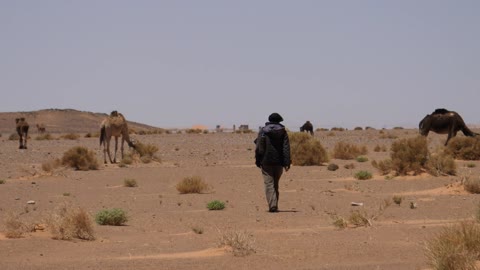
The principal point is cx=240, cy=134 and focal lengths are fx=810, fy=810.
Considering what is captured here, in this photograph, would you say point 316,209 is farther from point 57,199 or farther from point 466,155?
point 466,155

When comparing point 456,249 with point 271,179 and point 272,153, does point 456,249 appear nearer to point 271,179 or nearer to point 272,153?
point 272,153

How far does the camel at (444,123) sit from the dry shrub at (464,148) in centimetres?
298

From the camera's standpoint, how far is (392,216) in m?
16.0

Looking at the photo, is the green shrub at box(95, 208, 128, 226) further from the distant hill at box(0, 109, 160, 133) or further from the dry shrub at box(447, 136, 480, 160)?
the distant hill at box(0, 109, 160, 133)

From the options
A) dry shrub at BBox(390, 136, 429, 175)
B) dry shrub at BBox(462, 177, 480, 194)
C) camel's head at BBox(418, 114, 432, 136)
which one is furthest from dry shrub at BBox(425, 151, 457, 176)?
camel's head at BBox(418, 114, 432, 136)

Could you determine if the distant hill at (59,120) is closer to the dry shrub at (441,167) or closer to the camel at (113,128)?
the camel at (113,128)

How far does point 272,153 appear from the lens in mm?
16656

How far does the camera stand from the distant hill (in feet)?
369

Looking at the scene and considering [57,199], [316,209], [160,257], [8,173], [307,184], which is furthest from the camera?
[8,173]

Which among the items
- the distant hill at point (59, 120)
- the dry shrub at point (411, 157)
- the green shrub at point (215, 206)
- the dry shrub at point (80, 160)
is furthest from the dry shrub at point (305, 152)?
the distant hill at point (59, 120)

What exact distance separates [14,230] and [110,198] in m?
8.08

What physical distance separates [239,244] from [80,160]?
2062 cm

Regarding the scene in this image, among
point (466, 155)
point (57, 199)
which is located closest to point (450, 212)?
point (57, 199)

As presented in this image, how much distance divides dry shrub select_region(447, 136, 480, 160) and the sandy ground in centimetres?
248
